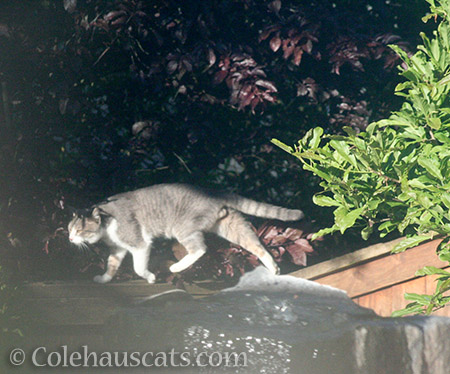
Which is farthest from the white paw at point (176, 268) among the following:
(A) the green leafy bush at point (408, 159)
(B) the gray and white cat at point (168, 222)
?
(A) the green leafy bush at point (408, 159)

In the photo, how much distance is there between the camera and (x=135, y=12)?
159 inches

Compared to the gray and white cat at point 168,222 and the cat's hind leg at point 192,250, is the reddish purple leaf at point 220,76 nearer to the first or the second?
the gray and white cat at point 168,222

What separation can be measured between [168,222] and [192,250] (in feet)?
1.05

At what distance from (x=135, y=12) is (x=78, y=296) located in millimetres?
1975

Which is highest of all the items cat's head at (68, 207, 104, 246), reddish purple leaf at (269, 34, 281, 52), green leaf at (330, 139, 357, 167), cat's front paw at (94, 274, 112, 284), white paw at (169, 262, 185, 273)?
reddish purple leaf at (269, 34, 281, 52)

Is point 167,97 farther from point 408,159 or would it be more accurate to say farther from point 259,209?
point 408,159

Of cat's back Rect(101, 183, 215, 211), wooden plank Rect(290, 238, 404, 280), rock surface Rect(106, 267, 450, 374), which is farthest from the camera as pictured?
cat's back Rect(101, 183, 215, 211)

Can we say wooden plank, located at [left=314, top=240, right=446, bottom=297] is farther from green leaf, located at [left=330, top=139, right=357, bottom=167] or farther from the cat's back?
green leaf, located at [left=330, top=139, right=357, bottom=167]

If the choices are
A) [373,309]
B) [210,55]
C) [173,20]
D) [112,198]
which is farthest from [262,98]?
[373,309]

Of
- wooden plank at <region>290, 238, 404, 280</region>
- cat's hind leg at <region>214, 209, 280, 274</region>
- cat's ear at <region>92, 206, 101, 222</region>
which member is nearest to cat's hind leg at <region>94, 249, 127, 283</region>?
cat's ear at <region>92, 206, 101, 222</region>

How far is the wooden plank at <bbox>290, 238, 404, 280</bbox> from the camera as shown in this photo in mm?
4078

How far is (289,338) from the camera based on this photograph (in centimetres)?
347

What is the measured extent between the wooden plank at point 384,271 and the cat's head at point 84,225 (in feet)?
5.42

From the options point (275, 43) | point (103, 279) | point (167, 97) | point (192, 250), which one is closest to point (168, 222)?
point (192, 250)
